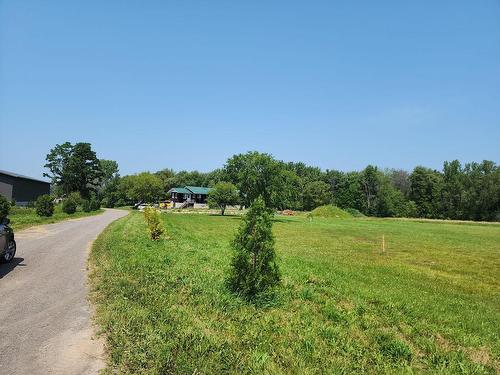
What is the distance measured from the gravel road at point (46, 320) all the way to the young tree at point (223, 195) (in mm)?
57845

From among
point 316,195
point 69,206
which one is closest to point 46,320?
point 69,206

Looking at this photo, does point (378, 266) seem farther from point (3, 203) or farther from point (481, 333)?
point (3, 203)

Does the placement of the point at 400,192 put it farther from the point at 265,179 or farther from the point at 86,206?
the point at 86,206

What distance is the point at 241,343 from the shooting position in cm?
599

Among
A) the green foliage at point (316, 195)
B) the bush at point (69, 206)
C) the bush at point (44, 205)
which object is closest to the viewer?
the bush at point (44, 205)

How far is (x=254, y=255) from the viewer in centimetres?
827

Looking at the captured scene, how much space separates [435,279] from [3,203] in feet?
99.3

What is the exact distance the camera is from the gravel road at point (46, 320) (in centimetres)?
518

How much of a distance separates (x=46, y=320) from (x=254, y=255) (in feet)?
13.7

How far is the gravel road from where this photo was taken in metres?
5.18

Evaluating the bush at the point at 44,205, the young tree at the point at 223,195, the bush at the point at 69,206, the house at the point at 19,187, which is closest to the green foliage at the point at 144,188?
the house at the point at 19,187

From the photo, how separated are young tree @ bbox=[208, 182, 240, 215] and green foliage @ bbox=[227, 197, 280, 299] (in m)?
61.7

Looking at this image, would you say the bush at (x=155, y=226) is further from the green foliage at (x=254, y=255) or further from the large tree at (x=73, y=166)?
the large tree at (x=73, y=166)

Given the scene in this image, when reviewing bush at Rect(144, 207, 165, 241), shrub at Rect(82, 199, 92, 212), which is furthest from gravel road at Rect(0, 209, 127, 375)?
shrub at Rect(82, 199, 92, 212)
